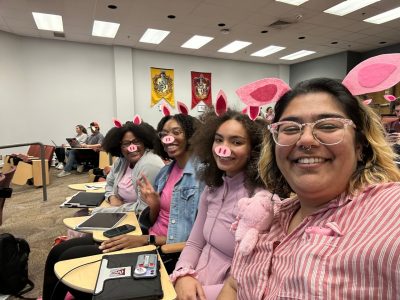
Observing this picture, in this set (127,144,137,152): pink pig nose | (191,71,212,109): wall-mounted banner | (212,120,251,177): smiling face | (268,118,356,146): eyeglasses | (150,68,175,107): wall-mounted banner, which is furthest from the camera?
(191,71,212,109): wall-mounted banner

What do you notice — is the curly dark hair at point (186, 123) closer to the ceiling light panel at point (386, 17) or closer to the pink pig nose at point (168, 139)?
the pink pig nose at point (168, 139)

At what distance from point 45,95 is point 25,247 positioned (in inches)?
249

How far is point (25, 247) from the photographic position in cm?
216

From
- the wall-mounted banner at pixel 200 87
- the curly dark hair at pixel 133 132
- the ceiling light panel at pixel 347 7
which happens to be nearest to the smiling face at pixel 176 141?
the curly dark hair at pixel 133 132

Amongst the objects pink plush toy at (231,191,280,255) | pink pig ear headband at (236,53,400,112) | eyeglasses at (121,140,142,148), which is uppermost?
pink pig ear headband at (236,53,400,112)

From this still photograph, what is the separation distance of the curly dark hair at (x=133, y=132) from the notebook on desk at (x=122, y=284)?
1.27 meters

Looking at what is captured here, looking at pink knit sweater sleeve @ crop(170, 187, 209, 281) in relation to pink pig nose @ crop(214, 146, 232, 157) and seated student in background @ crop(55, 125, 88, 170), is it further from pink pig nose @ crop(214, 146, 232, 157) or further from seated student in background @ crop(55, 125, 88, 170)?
seated student in background @ crop(55, 125, 88, 170)

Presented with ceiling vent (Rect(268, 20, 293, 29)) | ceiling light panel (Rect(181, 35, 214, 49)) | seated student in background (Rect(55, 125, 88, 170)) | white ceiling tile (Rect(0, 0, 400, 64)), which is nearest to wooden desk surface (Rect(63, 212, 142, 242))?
white ceiling tile (Rect(0, 0, 400, 64))

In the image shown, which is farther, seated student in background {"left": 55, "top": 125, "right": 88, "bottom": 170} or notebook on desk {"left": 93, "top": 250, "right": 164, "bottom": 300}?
seated student in background {"left": 55, "top": 125, "right": 88, "bottom": 170}

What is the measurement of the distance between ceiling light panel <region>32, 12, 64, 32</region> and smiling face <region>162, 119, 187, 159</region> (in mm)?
5161

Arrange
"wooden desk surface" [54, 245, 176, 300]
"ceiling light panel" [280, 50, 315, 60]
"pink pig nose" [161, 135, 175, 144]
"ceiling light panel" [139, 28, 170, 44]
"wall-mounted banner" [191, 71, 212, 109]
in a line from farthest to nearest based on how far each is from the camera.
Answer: "wall-mounted banner" [191, 71, 212, 109], "ceiling light panel" [280, 50, 315, 60], "ceiling light panel" [139, 28, 170, 44], "pink pig nose" [161, 135, 175, 144], "wooden desk surface" [54, 245, 176, 300]

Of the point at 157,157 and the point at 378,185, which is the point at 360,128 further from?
the point at 157,157

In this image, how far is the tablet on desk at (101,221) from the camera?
1.61 metres

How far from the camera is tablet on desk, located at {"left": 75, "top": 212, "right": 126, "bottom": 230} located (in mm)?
1612
